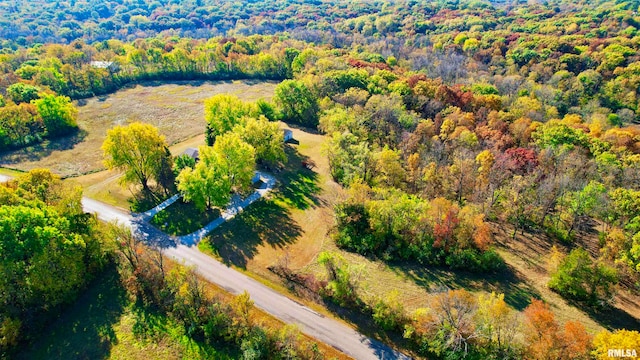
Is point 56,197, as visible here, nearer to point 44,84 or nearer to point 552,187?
point 552,187

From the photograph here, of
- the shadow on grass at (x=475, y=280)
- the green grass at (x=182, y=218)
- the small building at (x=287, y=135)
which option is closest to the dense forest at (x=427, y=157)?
the shadow on grass at (x=475, y=280)

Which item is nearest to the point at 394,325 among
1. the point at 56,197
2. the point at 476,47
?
the point at 56,197

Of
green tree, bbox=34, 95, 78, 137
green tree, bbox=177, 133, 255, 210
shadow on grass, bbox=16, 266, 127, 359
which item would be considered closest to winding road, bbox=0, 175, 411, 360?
green tree, bbox=177, 133, 255, 210

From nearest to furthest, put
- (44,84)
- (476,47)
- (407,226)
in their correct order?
(407,226)
(44,84)
(476,47)

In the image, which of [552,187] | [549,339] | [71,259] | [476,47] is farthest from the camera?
[476,47]

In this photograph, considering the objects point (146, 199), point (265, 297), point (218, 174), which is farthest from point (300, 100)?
point (265, 297)

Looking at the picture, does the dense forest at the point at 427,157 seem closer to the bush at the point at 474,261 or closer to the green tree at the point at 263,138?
the bush at the point at 474,261
